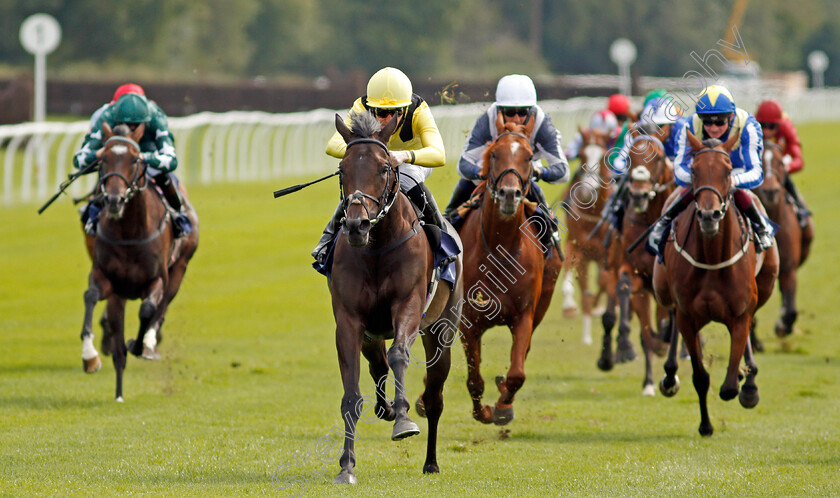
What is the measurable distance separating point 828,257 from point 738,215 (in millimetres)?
12348

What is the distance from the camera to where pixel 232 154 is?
22844 mm

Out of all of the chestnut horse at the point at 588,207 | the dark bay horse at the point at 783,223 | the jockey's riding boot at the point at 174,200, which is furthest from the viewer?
the chestnut horse at the point at 588,207

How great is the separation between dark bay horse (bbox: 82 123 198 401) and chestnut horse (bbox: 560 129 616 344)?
4451 millimetres

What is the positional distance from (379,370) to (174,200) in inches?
126

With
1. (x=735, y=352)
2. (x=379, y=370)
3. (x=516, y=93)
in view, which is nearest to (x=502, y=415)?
(x=379, y=370)

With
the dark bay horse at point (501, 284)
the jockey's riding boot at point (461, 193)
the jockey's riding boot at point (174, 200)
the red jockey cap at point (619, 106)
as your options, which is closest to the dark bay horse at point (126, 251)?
the jockey's riding boot at point (174, 200)

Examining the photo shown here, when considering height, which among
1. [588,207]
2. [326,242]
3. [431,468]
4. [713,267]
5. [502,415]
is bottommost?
[431,468]

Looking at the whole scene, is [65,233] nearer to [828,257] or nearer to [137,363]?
[137,363]

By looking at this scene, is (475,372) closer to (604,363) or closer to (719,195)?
(719,195)

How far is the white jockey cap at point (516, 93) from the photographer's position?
8156 millimetres

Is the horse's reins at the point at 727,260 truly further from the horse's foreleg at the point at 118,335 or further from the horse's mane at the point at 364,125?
the horse's foreleg at the point at 118,335

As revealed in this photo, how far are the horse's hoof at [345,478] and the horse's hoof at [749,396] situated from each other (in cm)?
318

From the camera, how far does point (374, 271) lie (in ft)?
20.4

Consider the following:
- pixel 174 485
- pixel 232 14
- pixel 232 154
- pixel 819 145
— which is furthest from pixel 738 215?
pixel 232 14
